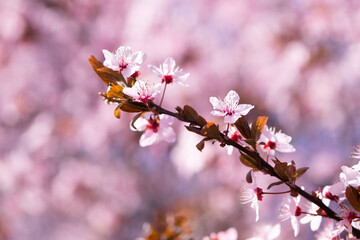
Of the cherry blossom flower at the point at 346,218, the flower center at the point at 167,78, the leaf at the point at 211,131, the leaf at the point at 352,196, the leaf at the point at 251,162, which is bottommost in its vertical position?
the cherry blossom flower at the point at 346,218

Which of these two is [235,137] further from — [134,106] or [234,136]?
[134,106]

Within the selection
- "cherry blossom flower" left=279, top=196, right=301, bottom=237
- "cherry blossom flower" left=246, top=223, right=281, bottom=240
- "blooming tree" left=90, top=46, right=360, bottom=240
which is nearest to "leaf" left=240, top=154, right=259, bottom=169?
"blooming tree" left=90, top=46, right=360, bottom=240

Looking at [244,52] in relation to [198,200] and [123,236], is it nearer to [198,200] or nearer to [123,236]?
[198,200]

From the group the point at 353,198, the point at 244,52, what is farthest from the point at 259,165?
the point at 244,52

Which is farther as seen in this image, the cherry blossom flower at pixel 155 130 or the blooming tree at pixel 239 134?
the cherry blossom flower at pixel 155 130

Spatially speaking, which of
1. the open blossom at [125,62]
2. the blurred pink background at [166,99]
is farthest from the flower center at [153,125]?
the blurred pink background at [166,99]

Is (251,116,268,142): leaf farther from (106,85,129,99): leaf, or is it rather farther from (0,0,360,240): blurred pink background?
(0,0,360,240): blurred pink background

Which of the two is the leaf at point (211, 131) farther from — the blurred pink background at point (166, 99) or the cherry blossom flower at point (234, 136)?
the blurred pink background at point (166, 99)
